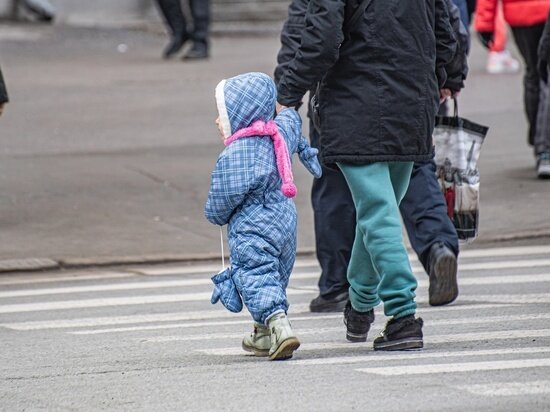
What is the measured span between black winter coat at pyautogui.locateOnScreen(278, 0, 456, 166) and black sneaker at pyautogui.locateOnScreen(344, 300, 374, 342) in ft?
2.54

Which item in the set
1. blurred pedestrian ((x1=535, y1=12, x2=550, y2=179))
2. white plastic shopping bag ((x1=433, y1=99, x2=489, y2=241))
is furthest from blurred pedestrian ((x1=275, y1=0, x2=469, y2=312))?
blurred pedestrian ((x1=535, y1=12, x2=550, y2=179))

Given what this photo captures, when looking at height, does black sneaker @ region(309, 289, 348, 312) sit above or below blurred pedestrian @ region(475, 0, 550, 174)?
above

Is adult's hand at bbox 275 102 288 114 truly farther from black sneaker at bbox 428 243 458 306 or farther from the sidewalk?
the sidewalk

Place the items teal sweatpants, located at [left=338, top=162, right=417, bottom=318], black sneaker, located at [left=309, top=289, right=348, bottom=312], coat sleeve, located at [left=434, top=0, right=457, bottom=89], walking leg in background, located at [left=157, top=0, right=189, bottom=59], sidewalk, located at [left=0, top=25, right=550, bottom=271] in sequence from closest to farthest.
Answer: teal sweatpants, located at [left=338, top=162, right=417, bottom=318] → coat sleeve, located at [left=434, top=0, right=457, bottom=89] → black sneaker, located at [left=309, top=289, right=348, bottom=312] → sidewalk, located at [left=0, top=25, right=550, bottom=271] → walking leg in background, located at [left=157, top=0, right=189, bottom=59]

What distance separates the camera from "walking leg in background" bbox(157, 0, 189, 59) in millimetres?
20391

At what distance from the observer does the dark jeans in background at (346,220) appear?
26.1 ft

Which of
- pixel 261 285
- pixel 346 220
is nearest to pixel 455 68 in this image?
pixel 346 220

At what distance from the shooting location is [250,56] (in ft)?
67.9

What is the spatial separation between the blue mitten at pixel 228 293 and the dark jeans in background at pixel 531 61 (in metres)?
6.23

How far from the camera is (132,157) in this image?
551 inches

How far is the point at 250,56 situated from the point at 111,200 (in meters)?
8.82

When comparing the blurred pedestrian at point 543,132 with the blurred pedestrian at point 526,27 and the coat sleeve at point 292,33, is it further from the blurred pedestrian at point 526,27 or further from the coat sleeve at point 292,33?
the coat sleeve at point 292,33

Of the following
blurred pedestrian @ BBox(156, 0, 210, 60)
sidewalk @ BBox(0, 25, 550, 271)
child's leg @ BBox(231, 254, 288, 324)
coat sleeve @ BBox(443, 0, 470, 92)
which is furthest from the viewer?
blurred pedestrian @ BBox(156, 0, 210, 60)

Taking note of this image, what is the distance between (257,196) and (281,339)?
0.57 meters
